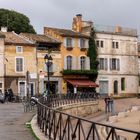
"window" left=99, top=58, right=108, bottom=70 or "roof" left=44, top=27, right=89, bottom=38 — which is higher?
"roof" left=44, top=27, right=89, bottom=38

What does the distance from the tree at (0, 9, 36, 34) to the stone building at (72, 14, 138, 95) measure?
30.4 ft

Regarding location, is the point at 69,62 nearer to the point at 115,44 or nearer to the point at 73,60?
the point at 73,60

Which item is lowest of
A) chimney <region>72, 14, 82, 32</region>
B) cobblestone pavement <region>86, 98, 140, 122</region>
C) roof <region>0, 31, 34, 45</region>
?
cobblestone pavement <region>86, 98, 140, 122</region>

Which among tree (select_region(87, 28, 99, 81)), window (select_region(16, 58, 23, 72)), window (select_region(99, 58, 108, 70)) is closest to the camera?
window (select_region(16, 58, 23, 72))

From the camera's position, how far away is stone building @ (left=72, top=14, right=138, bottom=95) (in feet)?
232

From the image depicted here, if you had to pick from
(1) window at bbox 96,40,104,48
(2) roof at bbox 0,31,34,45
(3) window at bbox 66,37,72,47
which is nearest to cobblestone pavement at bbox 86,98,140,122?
(1) window at bbox 96,40,104,48

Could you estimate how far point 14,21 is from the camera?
77.4 meters

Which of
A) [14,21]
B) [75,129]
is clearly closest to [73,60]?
[14,21]

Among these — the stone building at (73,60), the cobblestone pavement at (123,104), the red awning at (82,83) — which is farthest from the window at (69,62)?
the cobblestone pavement at (123,104)

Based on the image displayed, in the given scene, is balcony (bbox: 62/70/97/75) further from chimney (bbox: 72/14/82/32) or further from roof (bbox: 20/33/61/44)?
chimney (bbox: 72/14/82/32)

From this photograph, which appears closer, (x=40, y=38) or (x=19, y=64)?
(x=19, y=64)

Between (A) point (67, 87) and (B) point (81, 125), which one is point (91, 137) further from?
(A) point (67, 87)

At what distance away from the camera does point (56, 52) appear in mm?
65062

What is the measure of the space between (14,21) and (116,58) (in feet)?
56.2
